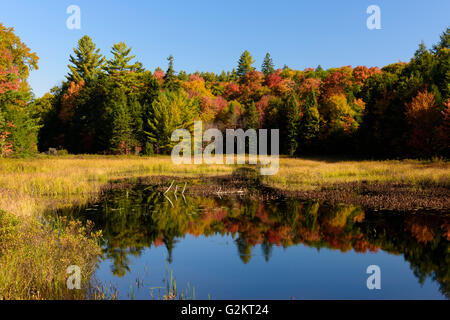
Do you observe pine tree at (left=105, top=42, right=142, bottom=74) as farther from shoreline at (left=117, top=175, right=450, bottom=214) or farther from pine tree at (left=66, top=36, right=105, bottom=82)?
shoreline at (left=117, top=175, right=450, bottom=214)

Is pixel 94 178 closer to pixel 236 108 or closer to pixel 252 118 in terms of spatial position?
pixel 252 118

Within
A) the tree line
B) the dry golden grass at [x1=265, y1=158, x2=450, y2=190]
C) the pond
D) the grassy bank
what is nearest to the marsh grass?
the grassy bank

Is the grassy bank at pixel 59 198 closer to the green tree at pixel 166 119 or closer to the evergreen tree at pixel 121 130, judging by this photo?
the green tree at pixel 166 119

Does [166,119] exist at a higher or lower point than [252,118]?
lower

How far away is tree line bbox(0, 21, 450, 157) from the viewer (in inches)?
1549

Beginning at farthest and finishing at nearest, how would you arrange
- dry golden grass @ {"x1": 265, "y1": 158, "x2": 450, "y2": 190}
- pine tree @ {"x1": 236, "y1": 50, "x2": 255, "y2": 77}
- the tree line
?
pine tree @ {"x1": 236, "y1": 50, "x2": 255, "y2": 77}, the tree line, dry golden grass @ {"x1": 265, "y1": 158, "x2": 450, "y2": 190}

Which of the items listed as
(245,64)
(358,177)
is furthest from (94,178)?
(245,64)

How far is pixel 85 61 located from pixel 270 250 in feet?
268

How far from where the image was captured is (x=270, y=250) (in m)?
12.0

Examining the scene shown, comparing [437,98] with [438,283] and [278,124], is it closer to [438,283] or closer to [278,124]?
[278,124]

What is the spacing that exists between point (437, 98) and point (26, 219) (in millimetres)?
41536

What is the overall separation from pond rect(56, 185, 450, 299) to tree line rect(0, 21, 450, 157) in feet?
70.5

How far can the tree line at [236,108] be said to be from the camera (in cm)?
3934

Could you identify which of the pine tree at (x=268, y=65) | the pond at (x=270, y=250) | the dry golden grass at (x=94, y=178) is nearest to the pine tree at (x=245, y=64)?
the pine tree at (x=268, y=65)
